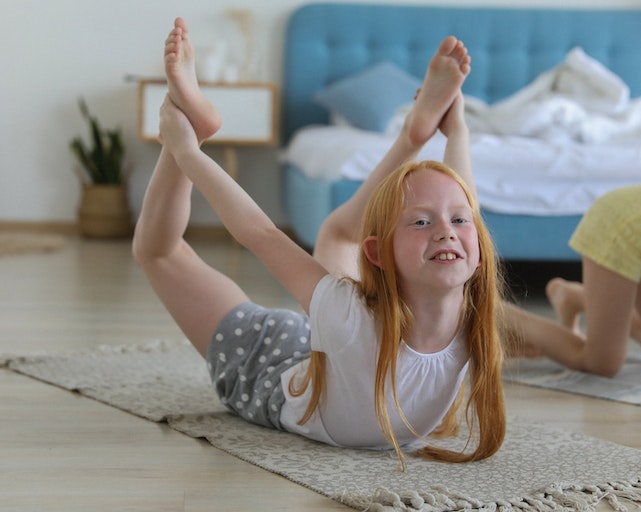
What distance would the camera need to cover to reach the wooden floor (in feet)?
4.73

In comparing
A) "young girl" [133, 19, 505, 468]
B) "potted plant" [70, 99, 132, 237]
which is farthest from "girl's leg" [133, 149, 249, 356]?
"potted plant" [70, 99, 132, 237]

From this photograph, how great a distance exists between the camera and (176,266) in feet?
6.20

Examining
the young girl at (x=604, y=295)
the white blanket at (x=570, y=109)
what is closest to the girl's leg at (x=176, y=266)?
the young girl at (x=604, y=295)

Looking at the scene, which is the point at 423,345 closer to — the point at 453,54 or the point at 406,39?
the point at 453,54

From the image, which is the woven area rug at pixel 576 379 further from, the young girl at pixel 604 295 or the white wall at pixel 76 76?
the white wall at pixel 76 76

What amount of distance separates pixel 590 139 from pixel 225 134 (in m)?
1.61

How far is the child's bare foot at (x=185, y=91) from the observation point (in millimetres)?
1826

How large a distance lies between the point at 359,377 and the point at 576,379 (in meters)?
0.88

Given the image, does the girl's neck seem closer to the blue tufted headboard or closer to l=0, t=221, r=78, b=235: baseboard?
the blue tufted headboard

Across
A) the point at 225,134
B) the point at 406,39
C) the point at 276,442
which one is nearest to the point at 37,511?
the point at 276,442

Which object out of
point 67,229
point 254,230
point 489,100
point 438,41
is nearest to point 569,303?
point 254,230

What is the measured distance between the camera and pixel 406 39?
16.3 feet

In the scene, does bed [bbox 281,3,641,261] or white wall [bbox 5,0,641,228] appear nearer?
bed [bbox 281,3,641,261]

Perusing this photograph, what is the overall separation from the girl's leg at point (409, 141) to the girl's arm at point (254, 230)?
24cm
